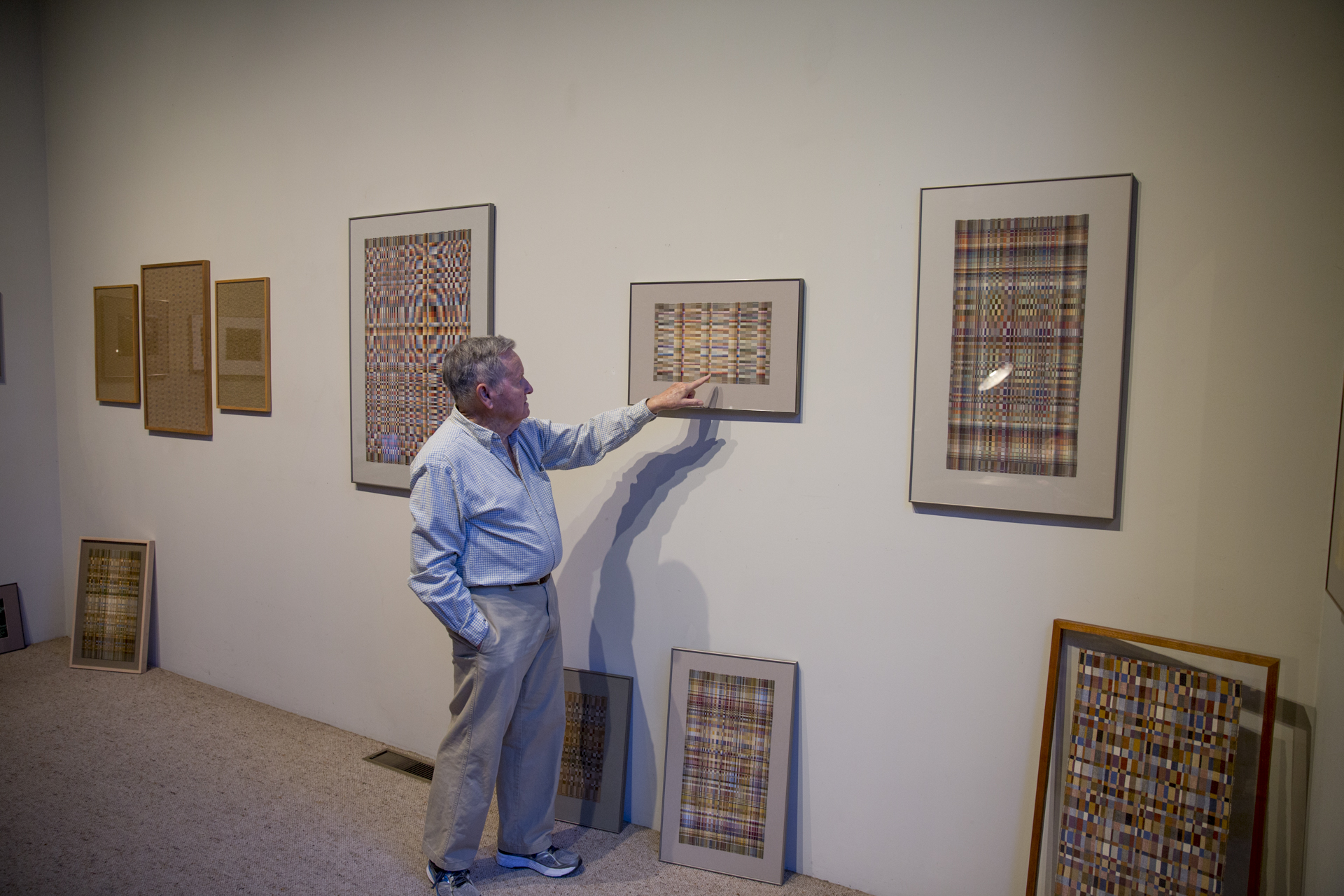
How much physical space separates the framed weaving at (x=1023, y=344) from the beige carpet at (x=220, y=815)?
54.1 inches

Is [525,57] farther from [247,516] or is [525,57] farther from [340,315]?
[247,516]

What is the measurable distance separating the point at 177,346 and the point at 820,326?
322 centimetres

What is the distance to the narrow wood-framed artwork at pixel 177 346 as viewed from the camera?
11.9 ft

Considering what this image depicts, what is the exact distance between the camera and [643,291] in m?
2.50

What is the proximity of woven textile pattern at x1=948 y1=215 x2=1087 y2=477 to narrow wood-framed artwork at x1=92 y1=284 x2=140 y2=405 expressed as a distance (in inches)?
155

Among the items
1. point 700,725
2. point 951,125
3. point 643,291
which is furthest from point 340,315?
point 951,125

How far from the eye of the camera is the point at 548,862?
2355 mm

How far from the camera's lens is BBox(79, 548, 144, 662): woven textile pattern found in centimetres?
394

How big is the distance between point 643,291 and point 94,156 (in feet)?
11.1

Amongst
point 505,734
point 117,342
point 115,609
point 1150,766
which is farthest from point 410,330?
point 1150,766

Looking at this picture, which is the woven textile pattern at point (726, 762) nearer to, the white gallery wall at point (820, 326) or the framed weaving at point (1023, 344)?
the white gallery wall at point (820, 326)

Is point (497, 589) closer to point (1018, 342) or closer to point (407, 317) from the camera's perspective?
point (407, 317)

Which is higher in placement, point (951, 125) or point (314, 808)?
point (951, 125)

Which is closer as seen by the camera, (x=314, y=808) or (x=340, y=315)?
(x=314, y=808)
